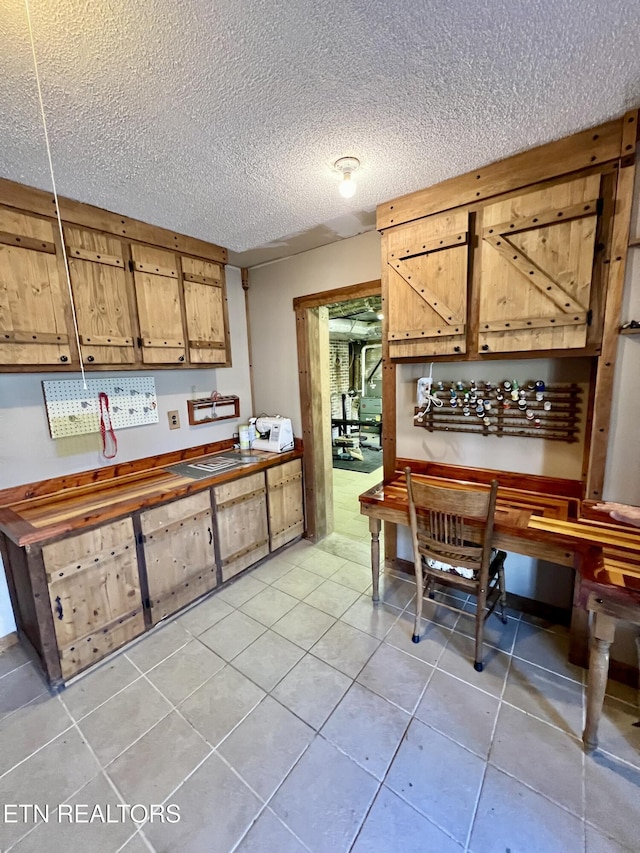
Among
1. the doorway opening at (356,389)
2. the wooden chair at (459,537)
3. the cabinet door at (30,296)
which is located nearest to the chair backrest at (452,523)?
the wooden chair at (459,537)

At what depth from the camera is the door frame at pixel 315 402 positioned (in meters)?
2.94

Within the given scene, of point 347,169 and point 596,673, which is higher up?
point 347,169

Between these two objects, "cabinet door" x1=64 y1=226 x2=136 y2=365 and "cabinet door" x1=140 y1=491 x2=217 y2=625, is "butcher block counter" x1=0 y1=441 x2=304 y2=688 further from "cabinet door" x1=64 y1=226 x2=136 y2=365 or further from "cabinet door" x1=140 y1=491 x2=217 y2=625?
"cabinet door" x1=64 y1=226 x2=136 y2=365

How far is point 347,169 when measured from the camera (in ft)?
5.60

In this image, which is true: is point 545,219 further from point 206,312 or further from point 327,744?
point 327,744

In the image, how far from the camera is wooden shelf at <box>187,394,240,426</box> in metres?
2.89

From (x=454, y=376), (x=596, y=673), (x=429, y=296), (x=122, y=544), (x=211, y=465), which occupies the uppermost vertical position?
(x=429, y=296)

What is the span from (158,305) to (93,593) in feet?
5.86

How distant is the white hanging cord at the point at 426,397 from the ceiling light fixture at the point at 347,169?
116 centimetres

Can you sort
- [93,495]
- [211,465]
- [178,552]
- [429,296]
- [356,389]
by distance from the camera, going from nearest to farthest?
1. [429,296]
2. [93,495]
3. [178,552]
4. [211,465]
5. [356,389]

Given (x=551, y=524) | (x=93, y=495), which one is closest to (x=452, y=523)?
(x=551, y=524)

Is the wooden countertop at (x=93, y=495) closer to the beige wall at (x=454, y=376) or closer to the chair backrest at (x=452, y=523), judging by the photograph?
the beige wall at (x=454, y=376)

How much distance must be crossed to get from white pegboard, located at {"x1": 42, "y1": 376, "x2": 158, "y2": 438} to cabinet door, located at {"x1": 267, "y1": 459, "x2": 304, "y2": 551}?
108 cm

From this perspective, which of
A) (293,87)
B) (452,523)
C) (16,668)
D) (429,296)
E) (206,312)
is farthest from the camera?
(206,312)
